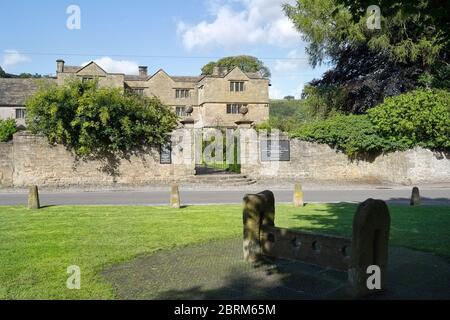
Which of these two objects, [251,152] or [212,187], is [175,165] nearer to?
[212,187]

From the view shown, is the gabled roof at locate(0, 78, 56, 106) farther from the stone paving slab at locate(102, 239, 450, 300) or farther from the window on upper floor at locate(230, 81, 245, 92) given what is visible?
the stone paving slab at locate(102, 239, 450, 300)

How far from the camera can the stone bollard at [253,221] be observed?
23.9 ft

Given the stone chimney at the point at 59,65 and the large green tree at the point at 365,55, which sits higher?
the stone chimney at the point at 59,65

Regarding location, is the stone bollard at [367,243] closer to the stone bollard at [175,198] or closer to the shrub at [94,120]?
the stone bollard at [175,198]

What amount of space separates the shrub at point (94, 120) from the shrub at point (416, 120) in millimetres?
12068

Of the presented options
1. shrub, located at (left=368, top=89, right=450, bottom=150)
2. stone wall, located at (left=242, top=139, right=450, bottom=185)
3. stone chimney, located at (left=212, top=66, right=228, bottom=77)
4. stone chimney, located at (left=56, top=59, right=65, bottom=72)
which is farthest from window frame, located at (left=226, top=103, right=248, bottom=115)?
shrub, located at (left=368, top=89, right=450, bottom=150)

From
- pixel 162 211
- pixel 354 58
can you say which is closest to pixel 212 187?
pixel 162 211

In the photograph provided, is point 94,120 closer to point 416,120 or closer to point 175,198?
point 175,198

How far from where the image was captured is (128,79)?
56.7 meters

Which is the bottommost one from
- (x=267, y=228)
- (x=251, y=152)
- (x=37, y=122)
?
(x=267, y=228)

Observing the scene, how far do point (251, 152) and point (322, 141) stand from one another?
422 centimetres

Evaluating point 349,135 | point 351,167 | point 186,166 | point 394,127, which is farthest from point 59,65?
point 394,127

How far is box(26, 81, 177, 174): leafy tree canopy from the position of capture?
21.3 m

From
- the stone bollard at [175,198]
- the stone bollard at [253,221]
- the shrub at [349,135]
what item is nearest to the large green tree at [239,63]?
the shrub at [349,135]
